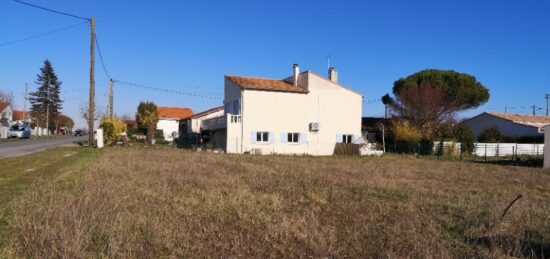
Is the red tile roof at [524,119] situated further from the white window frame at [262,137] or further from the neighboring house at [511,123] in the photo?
the white window frame at [262,137]

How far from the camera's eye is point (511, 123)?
5334cm

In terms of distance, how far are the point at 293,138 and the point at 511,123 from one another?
2925cm

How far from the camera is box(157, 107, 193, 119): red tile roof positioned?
262 feet

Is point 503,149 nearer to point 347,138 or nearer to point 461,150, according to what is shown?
point 461,150

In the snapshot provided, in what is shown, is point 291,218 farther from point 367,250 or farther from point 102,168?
point 102,168

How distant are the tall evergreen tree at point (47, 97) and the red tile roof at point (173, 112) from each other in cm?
2878

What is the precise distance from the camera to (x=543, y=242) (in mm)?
6945

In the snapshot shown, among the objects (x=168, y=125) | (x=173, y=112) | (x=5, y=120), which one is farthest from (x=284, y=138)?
(x=5, y=120)

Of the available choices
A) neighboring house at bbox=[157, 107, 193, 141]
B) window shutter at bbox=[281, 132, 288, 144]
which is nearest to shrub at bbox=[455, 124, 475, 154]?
window shutter at bbox=[281, 132, 288, 144]

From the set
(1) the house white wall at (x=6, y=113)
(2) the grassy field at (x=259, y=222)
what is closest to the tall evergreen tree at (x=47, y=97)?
(1) the house white wall at (x=6, y=113)

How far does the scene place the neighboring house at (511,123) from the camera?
5099 centimetres

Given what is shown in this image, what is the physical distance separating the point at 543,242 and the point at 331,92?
3415 centimetres

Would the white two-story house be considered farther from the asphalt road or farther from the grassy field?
the grassy field

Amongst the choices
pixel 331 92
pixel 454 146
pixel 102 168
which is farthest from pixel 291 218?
pixel 454 146
